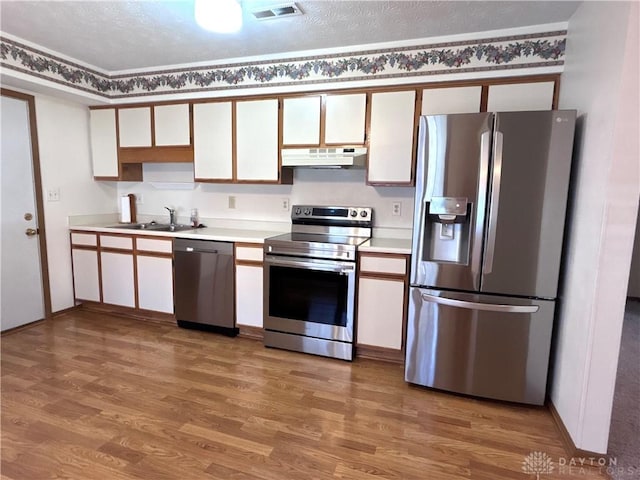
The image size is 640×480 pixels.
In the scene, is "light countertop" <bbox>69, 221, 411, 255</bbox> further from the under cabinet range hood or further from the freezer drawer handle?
the under cabinet range hood

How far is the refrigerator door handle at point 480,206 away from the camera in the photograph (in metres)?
2.12

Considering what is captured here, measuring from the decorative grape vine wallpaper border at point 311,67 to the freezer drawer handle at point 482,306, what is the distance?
1.67m

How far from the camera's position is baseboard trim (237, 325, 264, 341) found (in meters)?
3.15

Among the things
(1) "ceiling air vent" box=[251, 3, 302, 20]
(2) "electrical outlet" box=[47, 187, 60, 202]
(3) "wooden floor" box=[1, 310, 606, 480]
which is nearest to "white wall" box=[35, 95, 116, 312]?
(2) "electrical outlet" box=[47, 187, 60, 202]

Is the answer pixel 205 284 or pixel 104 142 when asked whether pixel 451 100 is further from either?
pixel 104 142

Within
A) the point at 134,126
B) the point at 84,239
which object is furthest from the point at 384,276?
the point at 84,239

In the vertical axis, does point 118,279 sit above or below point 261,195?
below

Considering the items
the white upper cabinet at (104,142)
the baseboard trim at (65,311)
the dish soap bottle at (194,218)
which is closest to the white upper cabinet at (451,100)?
the dish soap bottle at (194,218)

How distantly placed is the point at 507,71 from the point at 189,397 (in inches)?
122

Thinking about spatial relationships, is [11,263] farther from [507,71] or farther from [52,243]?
[507,71]

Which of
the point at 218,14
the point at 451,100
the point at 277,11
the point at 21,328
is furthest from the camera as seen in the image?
the point at 21,328

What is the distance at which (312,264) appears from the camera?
278 cm

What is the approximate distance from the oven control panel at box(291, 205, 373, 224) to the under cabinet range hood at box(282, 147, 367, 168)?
428mm

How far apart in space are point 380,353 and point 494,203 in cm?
144
